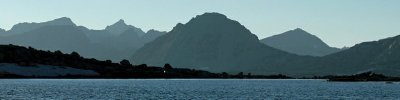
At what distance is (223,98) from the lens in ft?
492

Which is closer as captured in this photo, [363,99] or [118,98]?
[118,98]

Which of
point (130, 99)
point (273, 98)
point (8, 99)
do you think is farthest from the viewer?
point (273, 98)

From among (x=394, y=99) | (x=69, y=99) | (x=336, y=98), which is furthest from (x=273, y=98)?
(x=69, y=99)

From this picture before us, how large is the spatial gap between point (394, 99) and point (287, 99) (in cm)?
2658

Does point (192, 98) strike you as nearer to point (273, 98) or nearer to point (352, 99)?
point (273, 98)

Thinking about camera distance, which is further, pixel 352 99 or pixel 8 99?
pixel 352 99

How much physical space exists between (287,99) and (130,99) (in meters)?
36.8

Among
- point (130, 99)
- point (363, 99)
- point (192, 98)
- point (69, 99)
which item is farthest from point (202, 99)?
point (363, 99)

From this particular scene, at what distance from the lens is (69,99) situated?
5349 inches

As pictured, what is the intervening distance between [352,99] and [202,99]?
3716 centimetres

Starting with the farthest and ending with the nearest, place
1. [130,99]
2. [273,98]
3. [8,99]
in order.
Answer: [273,98]
[130,99]
[8,99]

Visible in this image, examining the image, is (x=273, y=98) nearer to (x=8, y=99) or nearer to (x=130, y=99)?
(x=130, y=99)

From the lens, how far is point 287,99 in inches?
5881

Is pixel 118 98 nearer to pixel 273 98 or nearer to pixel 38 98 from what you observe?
pixel 38 98
